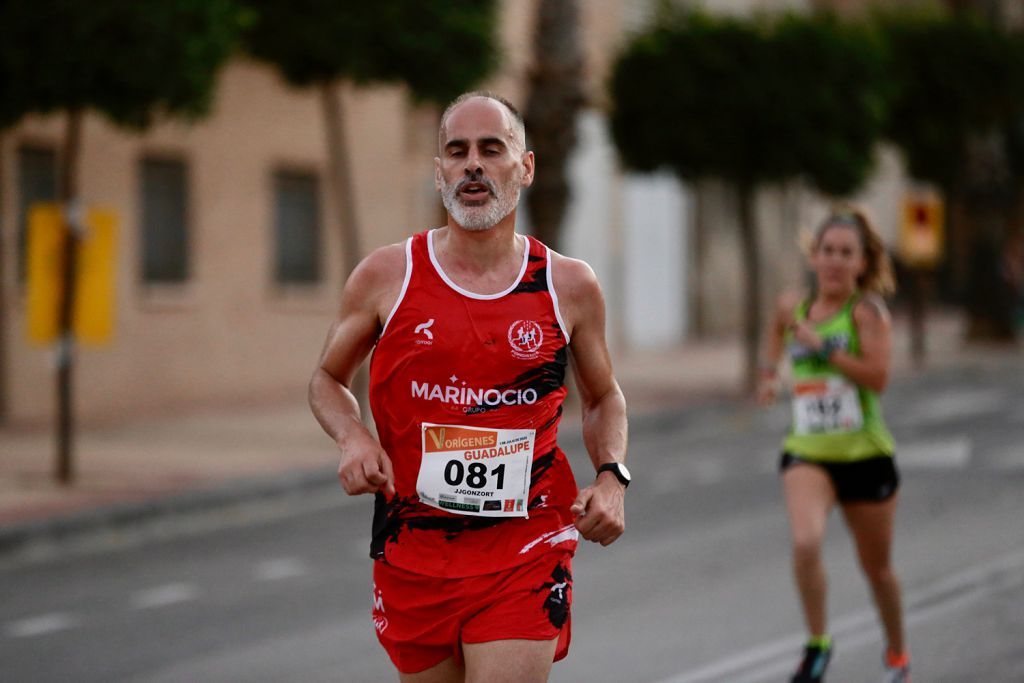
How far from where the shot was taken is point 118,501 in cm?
Answer: 1240

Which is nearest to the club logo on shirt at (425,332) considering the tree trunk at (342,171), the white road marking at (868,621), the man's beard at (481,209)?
the man's beard at (481,209)

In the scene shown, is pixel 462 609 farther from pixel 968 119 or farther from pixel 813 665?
pixel 968 119

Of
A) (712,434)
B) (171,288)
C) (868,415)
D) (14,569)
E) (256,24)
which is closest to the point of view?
(868,415)

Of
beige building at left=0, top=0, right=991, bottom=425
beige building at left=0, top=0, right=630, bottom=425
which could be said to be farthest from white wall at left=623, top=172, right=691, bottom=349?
beige building at left=0, top=0, right=630, bottom=425

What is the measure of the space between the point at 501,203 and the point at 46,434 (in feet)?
Answer: 46.4

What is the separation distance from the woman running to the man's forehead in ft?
10.1

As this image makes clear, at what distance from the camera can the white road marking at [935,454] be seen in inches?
599

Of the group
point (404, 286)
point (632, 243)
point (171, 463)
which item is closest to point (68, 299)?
point (171, 463)

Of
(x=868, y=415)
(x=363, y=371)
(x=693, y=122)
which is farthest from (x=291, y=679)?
(x=693, y=122)

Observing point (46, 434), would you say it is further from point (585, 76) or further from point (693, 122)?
point (693, 122)

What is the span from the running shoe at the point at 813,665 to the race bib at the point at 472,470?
285 cm

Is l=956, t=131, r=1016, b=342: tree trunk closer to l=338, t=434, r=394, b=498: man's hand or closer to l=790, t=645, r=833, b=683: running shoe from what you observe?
l=790, t=645, r=833, b=683: running shoe

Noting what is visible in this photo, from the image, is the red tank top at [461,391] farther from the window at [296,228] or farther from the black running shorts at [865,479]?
the window at [296,228]

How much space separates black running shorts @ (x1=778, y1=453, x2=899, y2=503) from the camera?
22.0ft
